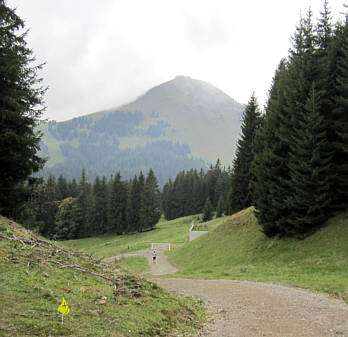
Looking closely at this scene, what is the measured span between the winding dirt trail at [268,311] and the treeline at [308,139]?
27.9 ft

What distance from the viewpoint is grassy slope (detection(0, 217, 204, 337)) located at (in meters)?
5.99

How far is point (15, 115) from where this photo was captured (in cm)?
1645

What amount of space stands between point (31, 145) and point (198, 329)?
14.2 metres

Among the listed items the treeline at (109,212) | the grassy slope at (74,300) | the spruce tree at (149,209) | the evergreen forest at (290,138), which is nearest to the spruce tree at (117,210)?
the treeline at (109,212)

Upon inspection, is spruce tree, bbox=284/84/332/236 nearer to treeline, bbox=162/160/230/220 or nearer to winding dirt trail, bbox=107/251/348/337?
winding dirt trail, bbox=107/251/348/337

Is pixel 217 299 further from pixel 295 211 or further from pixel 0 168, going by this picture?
pixel 0 168

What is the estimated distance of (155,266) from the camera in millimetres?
31328

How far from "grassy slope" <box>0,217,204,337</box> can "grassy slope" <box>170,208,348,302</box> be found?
7121 millimetres

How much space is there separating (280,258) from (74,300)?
16662 millimetres

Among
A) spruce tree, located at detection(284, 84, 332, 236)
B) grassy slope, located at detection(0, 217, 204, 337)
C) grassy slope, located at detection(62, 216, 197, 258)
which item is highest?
spruce tree, located at detection(284, 84, 332, 236)

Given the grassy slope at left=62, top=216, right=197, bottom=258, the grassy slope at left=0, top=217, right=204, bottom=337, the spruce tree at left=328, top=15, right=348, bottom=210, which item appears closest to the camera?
the grassy slope at left=0, top=217, right=204, bottom=337

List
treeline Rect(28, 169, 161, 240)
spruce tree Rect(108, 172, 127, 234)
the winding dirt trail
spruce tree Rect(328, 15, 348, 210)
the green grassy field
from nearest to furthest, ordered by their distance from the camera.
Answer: the winding dirt trail < spruce tree Rect(328, 15, 348, 210) < the green grassy field < treeline Rect(28, 169, 161, 240) < spruce tree Rect(108, 172, 127, 234)

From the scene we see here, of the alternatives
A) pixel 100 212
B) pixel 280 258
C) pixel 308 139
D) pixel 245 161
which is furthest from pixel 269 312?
pixel 100 212

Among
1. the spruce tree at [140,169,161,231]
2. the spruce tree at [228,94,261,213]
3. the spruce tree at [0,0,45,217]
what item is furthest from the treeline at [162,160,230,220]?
the spruce tree at [0,0,45,217]
